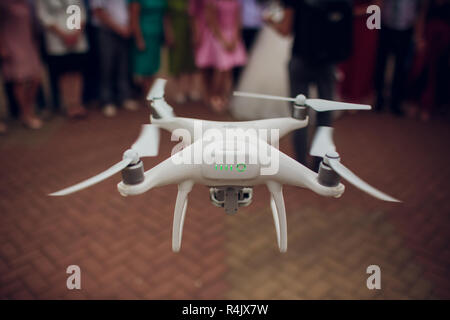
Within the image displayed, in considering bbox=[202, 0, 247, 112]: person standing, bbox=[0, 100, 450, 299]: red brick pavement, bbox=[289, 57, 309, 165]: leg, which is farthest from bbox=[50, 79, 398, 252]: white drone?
bbox=[202, 0, 247, 112]: person standing

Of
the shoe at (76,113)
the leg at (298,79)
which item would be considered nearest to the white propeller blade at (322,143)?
the leg at (298,79)

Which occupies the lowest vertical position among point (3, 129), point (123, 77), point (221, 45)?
point (3, 129)

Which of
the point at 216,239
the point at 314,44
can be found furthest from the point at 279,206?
the point at 216,239

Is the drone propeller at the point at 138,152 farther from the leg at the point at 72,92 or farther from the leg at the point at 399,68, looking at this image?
the leg at the point at 399,68

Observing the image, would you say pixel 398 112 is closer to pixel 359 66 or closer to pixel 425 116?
pixel 425 116

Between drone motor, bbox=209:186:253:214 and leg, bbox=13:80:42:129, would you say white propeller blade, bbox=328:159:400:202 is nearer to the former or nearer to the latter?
drone motor, bbox=209:186:253:214

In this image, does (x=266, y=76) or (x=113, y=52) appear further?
(x=113, y=52)

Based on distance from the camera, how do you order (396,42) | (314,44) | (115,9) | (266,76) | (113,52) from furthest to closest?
(113,52) → (396,42) → (266,76) → (115,9) → (314,44)
